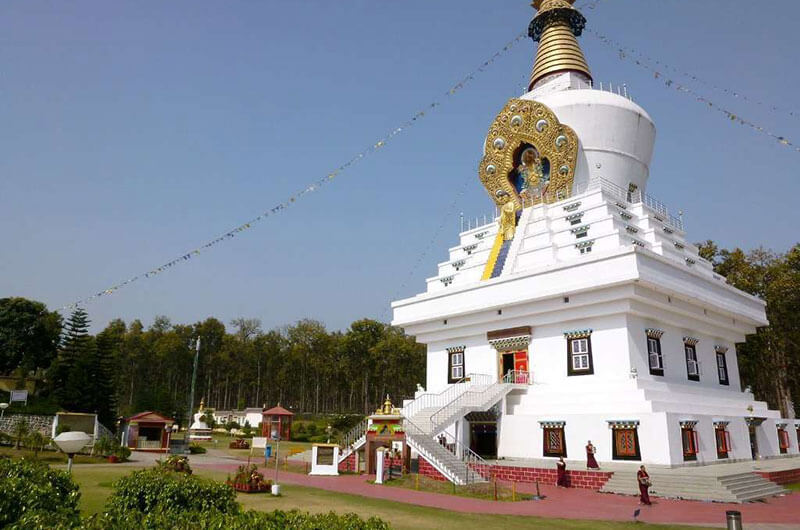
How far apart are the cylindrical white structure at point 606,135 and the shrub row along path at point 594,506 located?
17161mm

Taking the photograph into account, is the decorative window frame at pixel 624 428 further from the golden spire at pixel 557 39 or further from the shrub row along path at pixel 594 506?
the golden spire at pixel 557 39

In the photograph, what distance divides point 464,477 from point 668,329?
1201 cm

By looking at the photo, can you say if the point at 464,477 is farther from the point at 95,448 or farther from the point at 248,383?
the point at 248,383

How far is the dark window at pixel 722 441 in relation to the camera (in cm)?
2231

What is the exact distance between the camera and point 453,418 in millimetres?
22016

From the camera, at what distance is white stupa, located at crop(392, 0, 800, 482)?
21.6 metres

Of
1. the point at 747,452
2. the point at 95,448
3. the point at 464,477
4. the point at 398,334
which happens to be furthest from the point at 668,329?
the point at 398,334

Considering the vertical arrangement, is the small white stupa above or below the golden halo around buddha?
below

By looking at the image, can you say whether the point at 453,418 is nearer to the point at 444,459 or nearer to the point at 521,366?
the point at 444,459

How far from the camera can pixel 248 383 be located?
75.9 m

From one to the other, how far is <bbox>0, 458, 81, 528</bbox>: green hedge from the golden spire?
33.8m

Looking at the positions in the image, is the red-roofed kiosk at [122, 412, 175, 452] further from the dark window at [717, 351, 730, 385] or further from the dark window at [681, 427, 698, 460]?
the dark window at [717, 351, 730, 385]

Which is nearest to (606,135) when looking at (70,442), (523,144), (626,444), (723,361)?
(523,144)

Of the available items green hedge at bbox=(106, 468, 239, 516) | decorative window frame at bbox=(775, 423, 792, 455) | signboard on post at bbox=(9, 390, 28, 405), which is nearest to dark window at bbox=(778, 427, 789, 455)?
decorative window frame at bbox=(775, 423, 792, 455)
